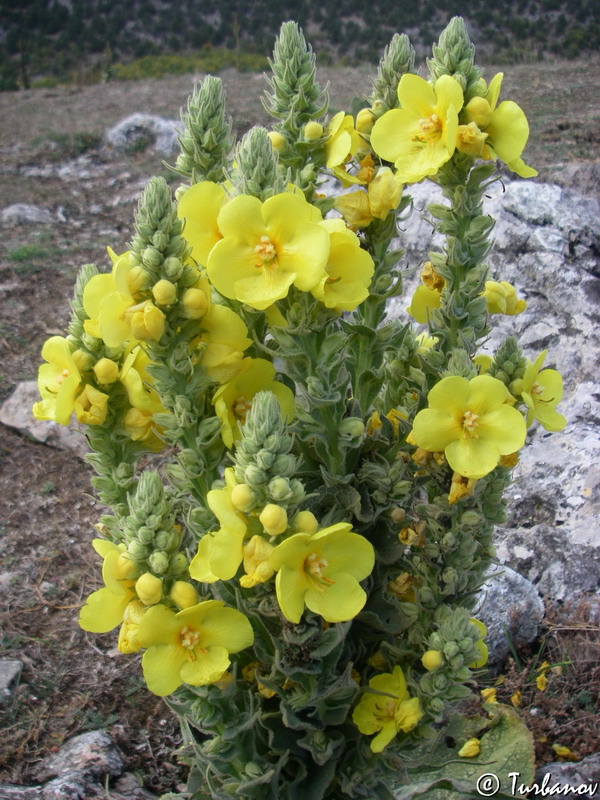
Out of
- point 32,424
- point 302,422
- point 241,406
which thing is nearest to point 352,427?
point 302,422

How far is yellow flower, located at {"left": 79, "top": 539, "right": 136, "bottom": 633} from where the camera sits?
58.0 inches

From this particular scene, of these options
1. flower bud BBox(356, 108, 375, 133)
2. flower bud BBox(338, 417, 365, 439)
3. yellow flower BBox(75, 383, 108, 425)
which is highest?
flower bud BBox(356, 108, 375, 133)

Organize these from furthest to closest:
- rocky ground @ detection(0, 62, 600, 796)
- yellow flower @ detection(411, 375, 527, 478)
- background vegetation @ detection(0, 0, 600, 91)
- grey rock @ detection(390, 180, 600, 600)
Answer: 1. background vegetation @ detection(0, 0, 600, 91)
2. grey rock @ detection(390, 180, 600, 600)
3. rocky ground @ detection(0, 62, 600, 796)
4. yellow flower @ detection(411, 375, 527, 478)

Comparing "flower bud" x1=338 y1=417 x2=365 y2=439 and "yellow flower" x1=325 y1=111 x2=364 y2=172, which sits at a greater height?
"yellow flower" x1=325 y1=111 x2=364 y2=172

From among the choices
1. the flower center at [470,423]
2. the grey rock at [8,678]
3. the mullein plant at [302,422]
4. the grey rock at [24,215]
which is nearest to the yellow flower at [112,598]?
the mullein plant at [302,422]

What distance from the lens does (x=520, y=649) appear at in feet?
9.75

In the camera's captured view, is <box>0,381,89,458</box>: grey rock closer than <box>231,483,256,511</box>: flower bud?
No

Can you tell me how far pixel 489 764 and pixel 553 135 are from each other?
6295mm

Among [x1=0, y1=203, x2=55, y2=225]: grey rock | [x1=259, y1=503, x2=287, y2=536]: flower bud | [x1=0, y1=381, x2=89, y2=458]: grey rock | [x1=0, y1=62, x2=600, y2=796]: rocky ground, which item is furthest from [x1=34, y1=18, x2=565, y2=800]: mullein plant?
[x1=0, y1=203, x2=55, y2=225]: grey rock

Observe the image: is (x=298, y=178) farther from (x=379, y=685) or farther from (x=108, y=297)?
(x=379, y=685)

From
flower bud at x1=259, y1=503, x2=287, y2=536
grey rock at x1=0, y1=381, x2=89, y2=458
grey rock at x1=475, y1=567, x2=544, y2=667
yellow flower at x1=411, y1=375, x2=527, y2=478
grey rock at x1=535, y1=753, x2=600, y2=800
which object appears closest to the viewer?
flower bud at x1=259, y1=503, x2=287, y2=536

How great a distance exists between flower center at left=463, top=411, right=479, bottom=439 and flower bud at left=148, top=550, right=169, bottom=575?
66 cm

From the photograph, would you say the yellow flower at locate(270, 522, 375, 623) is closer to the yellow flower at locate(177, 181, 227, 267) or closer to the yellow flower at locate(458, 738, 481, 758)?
the yellow flower at locate(177, 181, 227, 267)

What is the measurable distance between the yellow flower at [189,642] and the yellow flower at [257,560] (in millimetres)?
146
